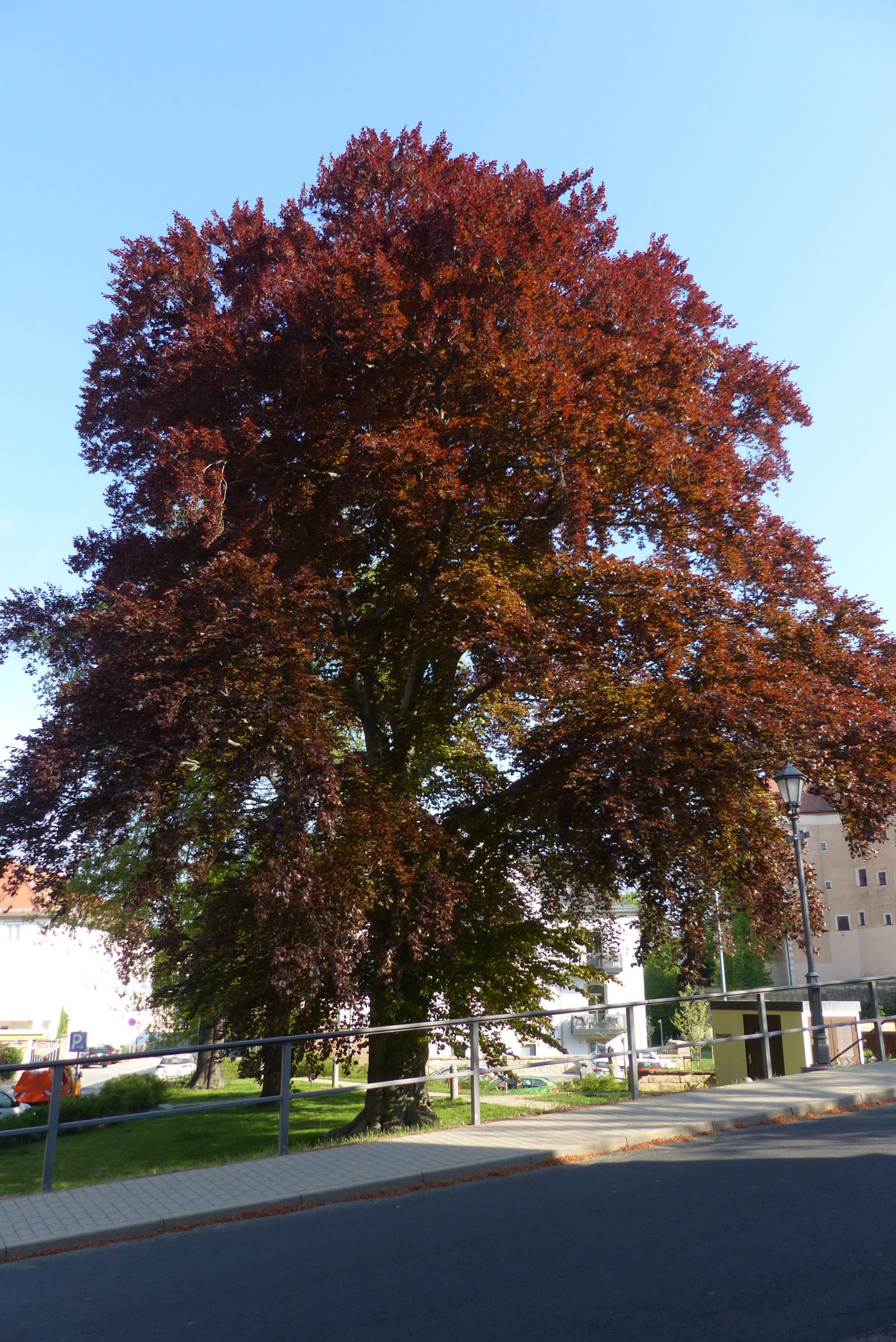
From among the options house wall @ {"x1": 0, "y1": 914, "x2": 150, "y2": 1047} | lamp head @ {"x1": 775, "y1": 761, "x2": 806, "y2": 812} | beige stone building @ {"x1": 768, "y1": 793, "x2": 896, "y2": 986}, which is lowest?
house wall @ {"x1": 0, "y1": 914, "x2": 150, "y2": 1047}

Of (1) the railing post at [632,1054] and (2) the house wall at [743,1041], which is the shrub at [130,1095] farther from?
(2) the house wall at [743,1041]

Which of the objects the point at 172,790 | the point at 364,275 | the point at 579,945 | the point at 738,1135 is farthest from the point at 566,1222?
the point at 364,275

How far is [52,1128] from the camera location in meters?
8.80

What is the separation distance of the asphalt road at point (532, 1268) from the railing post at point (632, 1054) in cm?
365

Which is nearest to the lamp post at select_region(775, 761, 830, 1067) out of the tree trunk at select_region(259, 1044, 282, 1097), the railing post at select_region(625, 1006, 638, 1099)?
the railing post at select_region(625, 1006, 638, 1099)

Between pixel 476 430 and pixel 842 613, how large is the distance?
647 centimetres

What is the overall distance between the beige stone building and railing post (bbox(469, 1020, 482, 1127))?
187ft

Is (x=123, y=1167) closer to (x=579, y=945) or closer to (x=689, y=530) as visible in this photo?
(x=579, y=945)

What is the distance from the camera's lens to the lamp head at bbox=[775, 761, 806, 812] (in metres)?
13.4

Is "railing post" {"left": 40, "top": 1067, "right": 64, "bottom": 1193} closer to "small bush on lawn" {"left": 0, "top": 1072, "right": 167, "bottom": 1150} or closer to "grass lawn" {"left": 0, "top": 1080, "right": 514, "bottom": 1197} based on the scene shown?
"grass lawn" {"left": 0, "top": 1080, "right": 514, "bottom": 1197}

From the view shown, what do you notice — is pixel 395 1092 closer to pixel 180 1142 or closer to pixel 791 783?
pixel 180 1142

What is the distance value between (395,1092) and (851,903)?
6229cm

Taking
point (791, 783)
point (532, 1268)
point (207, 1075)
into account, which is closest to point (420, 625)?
point (791, 783)

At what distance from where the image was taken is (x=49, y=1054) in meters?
49.7
